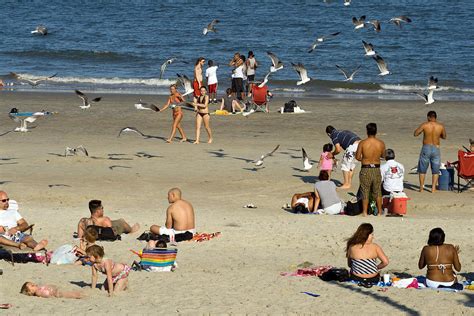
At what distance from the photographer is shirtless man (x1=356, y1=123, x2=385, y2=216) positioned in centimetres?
1478

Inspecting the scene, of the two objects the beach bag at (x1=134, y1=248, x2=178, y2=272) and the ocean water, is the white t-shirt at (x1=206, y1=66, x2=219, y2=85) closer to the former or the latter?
the ocean water

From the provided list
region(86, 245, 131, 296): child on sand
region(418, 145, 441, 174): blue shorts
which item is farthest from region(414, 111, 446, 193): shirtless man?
region(86, 245, 131, 296): child on sand

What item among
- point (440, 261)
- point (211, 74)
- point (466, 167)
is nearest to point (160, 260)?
point (440, 261)

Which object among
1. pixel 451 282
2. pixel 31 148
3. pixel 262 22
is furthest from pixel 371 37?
pixel 451 282

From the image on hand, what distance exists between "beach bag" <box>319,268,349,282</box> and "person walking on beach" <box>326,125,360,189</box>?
5.32 metres

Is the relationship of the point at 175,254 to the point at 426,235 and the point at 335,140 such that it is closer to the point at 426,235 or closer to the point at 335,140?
the point at 426,235

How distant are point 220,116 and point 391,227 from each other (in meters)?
11.5

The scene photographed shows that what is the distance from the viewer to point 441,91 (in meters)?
33.6

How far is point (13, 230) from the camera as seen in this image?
12547mm

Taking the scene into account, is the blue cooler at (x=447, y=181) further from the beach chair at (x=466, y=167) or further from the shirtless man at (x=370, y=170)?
the shirtless man at (x=370, y=170)

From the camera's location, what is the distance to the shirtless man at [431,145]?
16.5m

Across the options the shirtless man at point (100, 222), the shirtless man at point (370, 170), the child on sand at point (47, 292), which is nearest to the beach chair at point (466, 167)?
the shirtless man at point (370, 170)

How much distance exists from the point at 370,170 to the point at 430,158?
212 cm

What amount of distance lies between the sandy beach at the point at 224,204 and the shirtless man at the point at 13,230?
39 centimetres
